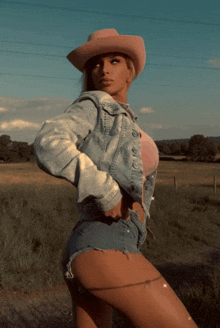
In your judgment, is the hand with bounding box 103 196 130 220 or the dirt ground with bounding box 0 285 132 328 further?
the dirt ground with bounding box 0 285 132 328

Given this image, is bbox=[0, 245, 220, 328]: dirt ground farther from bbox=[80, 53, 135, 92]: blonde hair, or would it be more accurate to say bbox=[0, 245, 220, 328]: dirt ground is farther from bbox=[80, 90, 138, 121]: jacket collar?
bbox=[80, 90, 138, 121]: jacket collar

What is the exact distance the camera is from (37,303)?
4934 mm

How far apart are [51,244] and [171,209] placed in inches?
186

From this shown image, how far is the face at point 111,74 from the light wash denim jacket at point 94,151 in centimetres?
12

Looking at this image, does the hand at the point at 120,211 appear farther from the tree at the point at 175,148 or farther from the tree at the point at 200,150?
the tree at the point at 175,148

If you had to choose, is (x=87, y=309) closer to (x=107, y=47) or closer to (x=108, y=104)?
(x=108, y=104)

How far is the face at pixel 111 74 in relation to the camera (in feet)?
5.05

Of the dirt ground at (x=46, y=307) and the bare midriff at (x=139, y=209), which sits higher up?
the bare midriff at (x=139, y=209)

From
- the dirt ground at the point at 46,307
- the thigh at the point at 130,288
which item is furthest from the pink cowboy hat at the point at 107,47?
the dirt ground at the point at 46,307

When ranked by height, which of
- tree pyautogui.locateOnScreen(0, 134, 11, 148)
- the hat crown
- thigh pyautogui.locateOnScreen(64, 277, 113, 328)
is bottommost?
tree pyautogui.locateOnScreen(0, 134, 11, 148)

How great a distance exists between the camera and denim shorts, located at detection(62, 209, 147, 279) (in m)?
1.23

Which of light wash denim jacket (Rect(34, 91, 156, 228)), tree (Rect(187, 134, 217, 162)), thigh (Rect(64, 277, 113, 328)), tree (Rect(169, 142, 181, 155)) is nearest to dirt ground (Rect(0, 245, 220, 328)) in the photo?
thigh (Rect(64, 277, 113, 328))

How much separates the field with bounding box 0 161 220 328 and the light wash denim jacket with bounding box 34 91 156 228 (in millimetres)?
3036

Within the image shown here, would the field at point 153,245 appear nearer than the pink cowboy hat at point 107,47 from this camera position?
No
